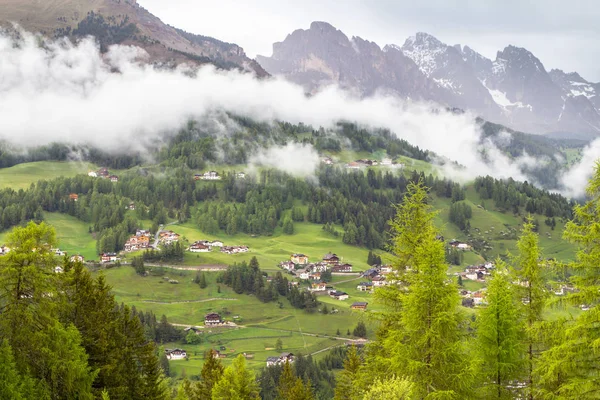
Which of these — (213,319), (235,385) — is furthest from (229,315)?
(235,385)

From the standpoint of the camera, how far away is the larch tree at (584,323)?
80.3ft

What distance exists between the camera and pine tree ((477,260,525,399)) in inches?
1206

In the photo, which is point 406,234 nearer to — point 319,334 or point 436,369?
point 436,369

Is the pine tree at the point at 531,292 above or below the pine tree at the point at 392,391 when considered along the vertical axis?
above

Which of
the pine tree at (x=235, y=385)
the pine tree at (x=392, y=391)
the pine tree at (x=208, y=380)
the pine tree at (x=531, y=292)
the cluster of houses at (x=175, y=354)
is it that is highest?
the pine tree at (x=531, y=292)

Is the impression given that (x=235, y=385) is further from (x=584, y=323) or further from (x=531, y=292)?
(x=584, y=323)

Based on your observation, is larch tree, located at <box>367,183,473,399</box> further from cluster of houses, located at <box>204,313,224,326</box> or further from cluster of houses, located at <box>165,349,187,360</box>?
cluster of houses, located at <box>204,313,224,326</box>

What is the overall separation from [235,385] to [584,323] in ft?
103

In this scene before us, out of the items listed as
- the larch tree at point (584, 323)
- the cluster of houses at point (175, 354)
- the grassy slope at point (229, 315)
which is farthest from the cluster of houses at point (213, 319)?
the larch tree at point (584, 323)

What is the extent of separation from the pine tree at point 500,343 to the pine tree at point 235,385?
22460 millimetres

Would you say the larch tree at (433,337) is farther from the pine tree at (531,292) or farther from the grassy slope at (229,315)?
the grassy slope at (229,315)

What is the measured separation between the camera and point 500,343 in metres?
30.8

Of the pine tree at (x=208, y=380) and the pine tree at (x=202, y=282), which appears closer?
the pine tree at (x=208, y=380)

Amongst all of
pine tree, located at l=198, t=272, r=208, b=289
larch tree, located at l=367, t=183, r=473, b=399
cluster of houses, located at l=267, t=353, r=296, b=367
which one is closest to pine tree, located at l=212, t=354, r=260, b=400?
larch tree, located at l=367, t=183, r=473, b=399
